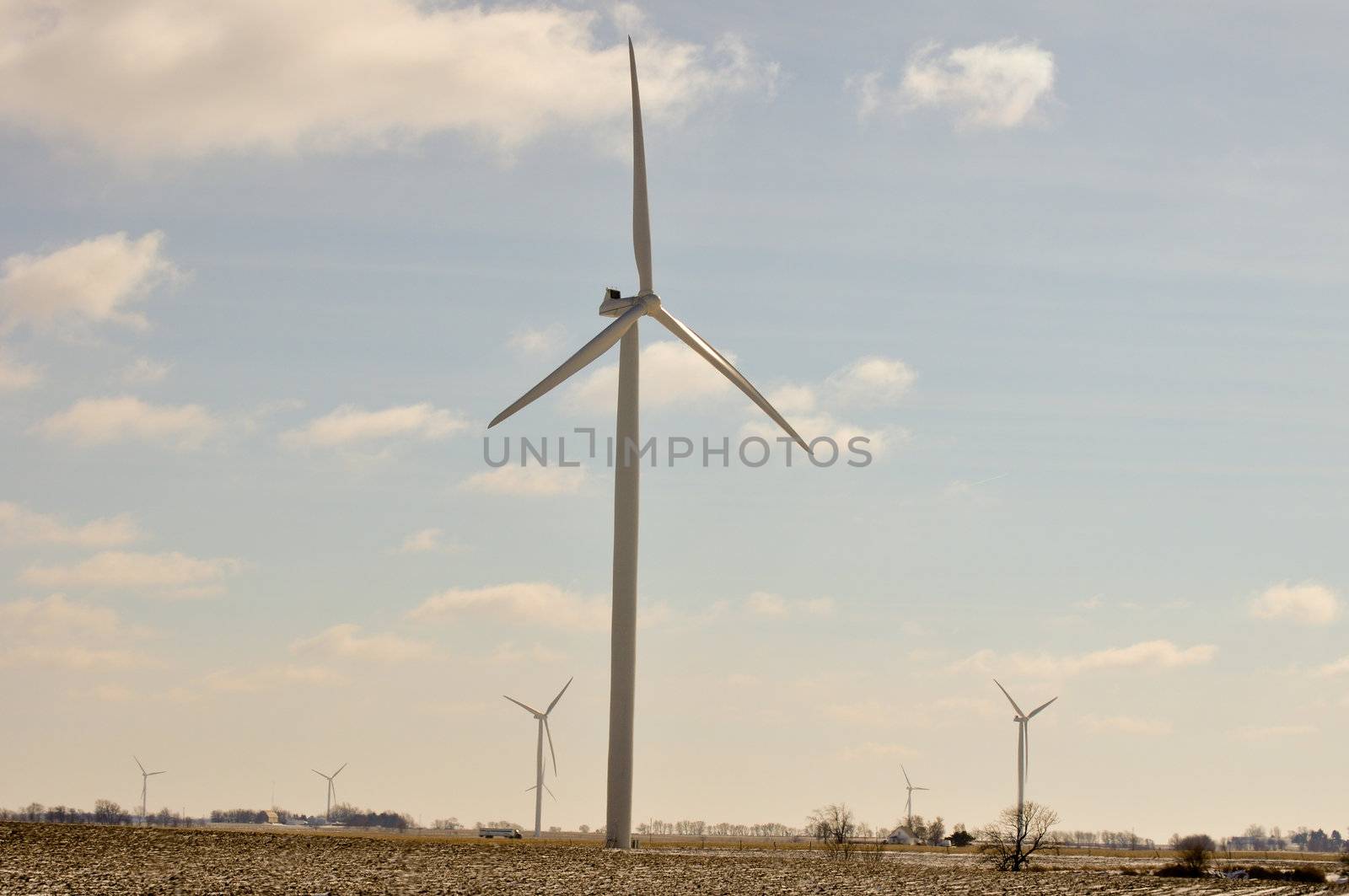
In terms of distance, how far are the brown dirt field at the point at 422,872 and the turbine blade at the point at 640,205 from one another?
31132 mm

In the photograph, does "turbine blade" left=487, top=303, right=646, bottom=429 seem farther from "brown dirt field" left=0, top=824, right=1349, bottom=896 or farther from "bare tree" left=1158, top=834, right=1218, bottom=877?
"bare tree" left=1158, top=834, right=1218, bottom=877

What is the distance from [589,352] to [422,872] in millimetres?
30681

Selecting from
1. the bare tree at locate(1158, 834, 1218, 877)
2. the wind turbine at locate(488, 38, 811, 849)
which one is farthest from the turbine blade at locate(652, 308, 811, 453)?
the bare tree at locate(1158, 834, 1218, 877)

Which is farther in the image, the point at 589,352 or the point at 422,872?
the point at 589,352

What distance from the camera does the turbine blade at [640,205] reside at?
3243 inches

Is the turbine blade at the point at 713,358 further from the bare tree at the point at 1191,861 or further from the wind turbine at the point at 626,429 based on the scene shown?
the bare tree at the point at 1191,861

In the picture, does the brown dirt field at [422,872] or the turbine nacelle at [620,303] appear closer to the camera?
the brown dirt field at [422,872]

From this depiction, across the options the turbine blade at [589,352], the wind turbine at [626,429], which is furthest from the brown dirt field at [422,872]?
the turbine blade at [589,352]

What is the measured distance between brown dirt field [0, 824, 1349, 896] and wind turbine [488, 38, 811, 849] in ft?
12.8

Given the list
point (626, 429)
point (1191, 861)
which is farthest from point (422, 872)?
point (1191, 861)

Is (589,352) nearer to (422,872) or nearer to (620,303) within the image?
(620,303)

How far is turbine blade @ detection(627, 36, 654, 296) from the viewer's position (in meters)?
82.4

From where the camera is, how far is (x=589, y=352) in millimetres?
77438

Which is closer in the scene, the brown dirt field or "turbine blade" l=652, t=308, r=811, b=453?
the brown dirt field
